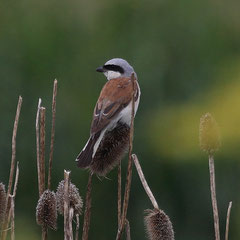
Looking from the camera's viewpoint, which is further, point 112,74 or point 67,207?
point 112,74

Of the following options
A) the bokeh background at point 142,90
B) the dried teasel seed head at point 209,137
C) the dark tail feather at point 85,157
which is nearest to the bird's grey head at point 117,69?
the dark tail feather at point 85,157

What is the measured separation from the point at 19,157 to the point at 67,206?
3.28 m

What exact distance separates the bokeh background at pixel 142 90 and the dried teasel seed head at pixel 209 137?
245cm

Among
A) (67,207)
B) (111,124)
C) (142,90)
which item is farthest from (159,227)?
(142,90)

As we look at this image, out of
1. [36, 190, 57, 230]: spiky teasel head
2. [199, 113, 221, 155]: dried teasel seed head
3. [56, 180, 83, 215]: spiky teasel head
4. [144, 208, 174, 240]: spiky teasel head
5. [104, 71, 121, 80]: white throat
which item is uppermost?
[104, 71, 121, 80]: white throat

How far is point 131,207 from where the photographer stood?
565 cm

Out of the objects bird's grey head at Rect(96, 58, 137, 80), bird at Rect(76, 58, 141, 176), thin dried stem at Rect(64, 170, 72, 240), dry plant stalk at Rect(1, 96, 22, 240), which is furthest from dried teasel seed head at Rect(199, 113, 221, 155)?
bird's grey head at Rect(96, 58, 137, 80)

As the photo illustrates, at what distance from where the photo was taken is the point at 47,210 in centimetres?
265

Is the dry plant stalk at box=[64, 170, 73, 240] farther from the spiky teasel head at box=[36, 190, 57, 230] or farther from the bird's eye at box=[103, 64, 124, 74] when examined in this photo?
the bird's eye at box=[103, 64, 124, 74]

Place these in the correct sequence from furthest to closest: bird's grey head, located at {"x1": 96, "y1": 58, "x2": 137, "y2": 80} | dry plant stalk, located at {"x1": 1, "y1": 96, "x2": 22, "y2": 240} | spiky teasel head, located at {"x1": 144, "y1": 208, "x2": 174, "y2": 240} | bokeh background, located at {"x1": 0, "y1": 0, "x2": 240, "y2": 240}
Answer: bokeh background, located at {"x1": 0, "y1": 0, "x2": 240, "y2": 240} → bird's grey head, located at {"x1": 96, "y1": 58, "x2": 137, "y2": 80} → dry plant stalk, located at {"x1": 1, "y1": 96, "x2": 22, "y2": 240} → spiky teasel head, located at {"x1": 144, "y1": 208, "x2": 174, "y2": 240}

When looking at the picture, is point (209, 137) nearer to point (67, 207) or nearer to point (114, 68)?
point (67, 207)

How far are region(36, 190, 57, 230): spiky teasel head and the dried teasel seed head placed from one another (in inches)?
20.0

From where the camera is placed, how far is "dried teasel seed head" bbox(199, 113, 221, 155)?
8.82ft

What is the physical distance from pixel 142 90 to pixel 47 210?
329 centimetres
